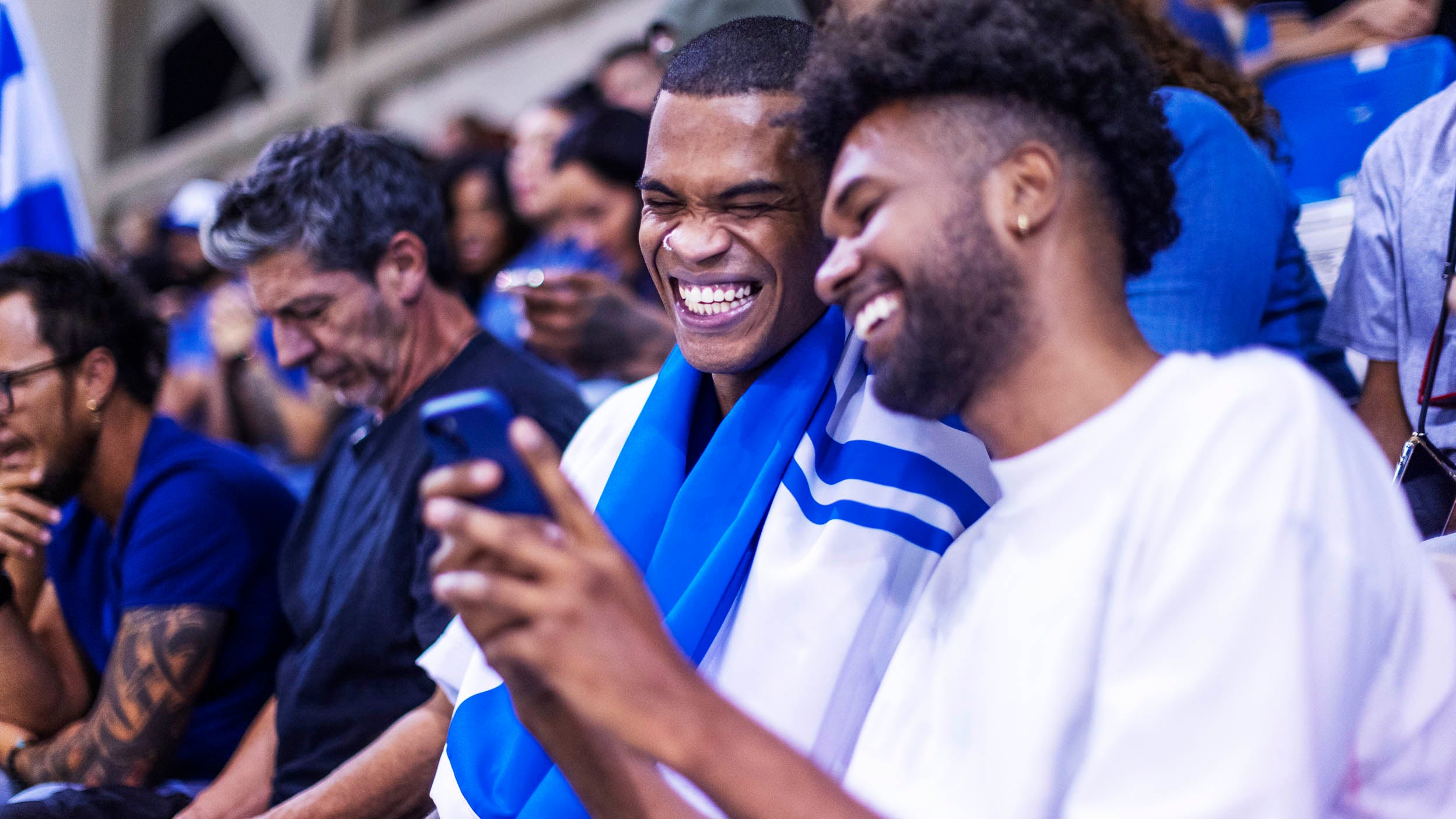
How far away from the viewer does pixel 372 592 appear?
7.89 ft

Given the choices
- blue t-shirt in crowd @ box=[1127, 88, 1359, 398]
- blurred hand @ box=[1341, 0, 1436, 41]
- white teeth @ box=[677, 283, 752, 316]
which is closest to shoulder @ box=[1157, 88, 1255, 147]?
blue t-shirt in crowd @ box=[1127, 88, 1359, 398]

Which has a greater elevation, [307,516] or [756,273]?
[756,273]

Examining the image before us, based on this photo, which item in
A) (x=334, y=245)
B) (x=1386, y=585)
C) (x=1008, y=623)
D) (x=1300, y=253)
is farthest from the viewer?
(x=334, y=245)

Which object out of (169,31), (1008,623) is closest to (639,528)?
(1008,623)

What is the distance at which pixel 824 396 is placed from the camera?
174 centimetres

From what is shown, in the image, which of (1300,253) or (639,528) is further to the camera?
(1300,253)

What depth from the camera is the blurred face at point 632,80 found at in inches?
174

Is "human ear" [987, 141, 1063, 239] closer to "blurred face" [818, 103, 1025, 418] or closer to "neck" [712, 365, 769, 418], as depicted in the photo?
"blurred face" [818, 103, 1025, 418]

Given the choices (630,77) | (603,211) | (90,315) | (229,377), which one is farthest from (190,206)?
(90,315)

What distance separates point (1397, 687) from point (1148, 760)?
240 millimetres

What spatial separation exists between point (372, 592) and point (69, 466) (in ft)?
3.32

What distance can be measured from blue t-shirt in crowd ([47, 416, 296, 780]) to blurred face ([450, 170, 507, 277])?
174cm

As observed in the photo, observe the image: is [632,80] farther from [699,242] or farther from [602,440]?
[699,242]

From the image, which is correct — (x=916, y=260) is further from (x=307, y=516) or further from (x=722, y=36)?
(x=307, y=516)
